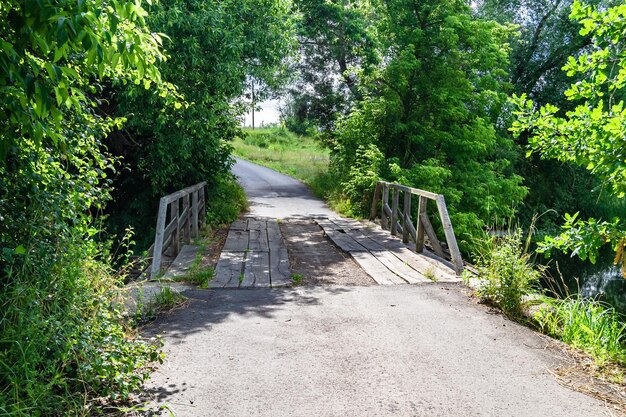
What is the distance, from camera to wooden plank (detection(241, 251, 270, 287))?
23.4 feet

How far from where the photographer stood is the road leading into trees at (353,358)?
372 cm

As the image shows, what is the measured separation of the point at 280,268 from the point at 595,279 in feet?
46.7

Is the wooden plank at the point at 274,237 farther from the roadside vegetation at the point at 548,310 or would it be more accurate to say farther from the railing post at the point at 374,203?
the roadside vegetation at the point at 548,310

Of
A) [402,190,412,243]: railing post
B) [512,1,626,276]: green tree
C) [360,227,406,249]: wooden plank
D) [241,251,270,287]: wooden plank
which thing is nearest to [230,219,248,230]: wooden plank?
[360,227,406,249]: wooden plank

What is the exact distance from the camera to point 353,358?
4523 millimetres

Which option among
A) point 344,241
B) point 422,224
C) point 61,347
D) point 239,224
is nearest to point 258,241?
point 344,241

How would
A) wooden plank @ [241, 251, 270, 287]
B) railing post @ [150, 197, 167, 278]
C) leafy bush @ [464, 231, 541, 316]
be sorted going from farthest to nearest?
railing post @ [150, 197, 167, 278]
wooden plank @ [241, 251, 270, 287]
leafy bush @ [464, 231, 541, 316]

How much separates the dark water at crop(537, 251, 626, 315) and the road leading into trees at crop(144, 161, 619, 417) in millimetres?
10865

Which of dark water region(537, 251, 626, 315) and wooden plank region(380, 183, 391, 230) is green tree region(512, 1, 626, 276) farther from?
dark water region(537, 251, 626, 315)

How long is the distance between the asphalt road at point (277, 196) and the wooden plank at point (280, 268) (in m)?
5.81

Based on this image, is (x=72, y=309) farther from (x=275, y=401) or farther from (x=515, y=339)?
(x=515, y=339)

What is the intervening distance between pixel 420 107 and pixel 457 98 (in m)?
1.16

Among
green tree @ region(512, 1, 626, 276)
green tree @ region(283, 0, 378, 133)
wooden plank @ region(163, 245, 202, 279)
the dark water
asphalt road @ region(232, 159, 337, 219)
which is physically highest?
green tree @ region(283, 0, 378, 133)

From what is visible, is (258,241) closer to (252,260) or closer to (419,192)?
(252,260)
